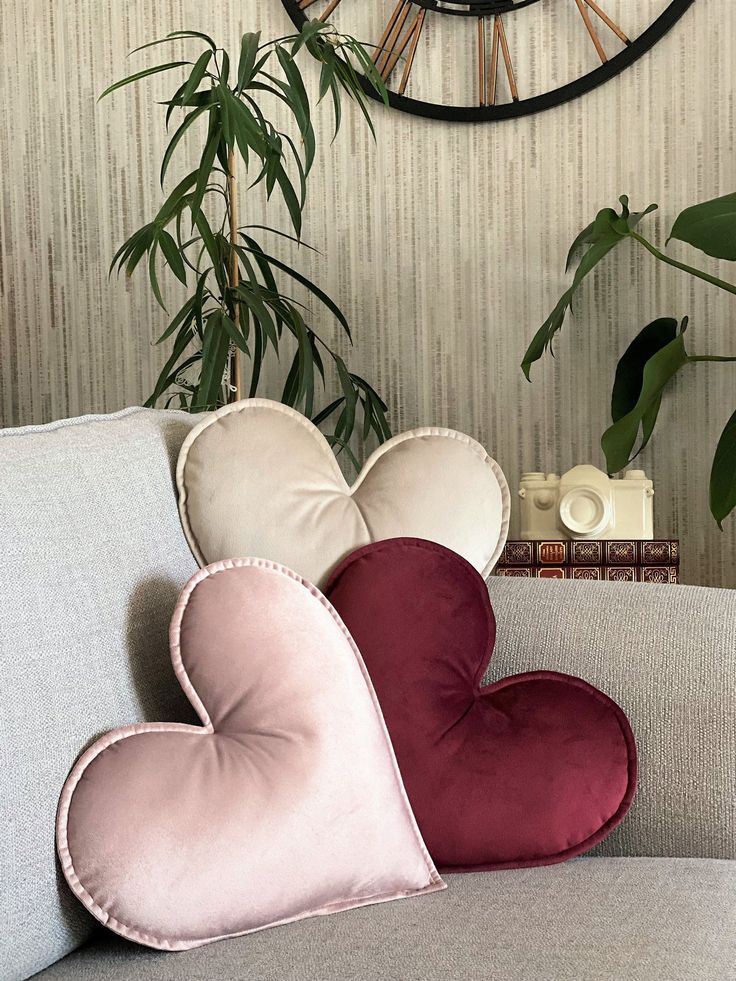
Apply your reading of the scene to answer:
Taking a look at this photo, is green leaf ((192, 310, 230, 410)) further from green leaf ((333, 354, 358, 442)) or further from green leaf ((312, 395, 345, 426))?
green leaf ((312, 395, 345, 426))

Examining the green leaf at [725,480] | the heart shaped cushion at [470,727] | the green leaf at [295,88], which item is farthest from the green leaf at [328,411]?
the heart shaped cushion at [470,727]

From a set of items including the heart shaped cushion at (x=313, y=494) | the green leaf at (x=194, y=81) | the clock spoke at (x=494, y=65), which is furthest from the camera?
the clock spoke at (x=494, y=65)

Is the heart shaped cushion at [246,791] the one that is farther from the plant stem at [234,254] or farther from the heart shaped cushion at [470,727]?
the plant stem at [234,254]

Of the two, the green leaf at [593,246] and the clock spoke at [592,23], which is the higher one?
the clock spoke at [592,23]

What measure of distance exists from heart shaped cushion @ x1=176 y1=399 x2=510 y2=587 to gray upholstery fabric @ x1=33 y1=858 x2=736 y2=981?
0.35m

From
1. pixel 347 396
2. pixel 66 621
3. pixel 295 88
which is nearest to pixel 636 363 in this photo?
pixel 347 396

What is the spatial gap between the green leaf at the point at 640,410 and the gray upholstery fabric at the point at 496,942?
2.63 ft

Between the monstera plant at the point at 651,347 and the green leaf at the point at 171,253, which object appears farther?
the green leaf at the point at 171,253

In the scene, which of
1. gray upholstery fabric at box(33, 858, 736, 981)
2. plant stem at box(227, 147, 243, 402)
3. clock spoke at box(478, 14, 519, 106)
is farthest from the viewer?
clock spoke at box(478, 14, 519, 106)

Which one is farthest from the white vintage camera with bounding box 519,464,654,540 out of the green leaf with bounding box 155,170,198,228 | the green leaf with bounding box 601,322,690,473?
the green leaf with bounding box 155,170,198,228

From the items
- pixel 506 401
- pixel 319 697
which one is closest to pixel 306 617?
pixel 319 697

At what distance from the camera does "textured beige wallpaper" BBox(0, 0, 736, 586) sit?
1860 millimetres

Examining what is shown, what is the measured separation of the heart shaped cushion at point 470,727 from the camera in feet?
2.92

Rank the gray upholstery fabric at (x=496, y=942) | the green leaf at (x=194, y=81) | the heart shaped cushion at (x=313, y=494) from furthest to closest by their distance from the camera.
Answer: the green leaf at (x=194, y=81), the heart shaped cushion at (x=313, y=494), the gray upholstery fabric at (x=496, y=942)
